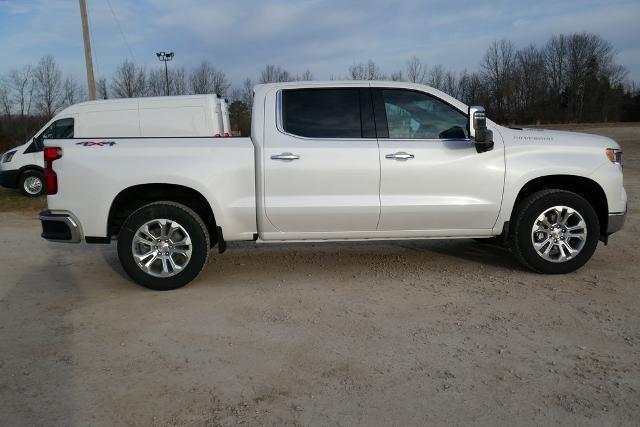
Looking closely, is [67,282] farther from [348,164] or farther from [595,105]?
[595,105]

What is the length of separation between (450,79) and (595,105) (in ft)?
121

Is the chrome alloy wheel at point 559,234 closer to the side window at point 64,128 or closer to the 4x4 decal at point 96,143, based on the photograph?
the 4x4 decal at point 96,143

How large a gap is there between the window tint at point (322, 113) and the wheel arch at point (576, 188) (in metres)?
1.82

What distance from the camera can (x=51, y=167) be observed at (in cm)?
511

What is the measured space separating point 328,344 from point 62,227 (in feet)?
9.46

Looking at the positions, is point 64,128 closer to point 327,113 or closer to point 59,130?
point 59,130

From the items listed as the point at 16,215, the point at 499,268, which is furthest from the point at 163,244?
the point at 16,215

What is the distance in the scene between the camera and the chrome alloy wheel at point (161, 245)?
518 centimetres

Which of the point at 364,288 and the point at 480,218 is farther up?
the point at 480,218

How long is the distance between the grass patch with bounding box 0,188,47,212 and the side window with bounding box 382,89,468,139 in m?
9.17

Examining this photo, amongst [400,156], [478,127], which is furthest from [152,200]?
[478,127]

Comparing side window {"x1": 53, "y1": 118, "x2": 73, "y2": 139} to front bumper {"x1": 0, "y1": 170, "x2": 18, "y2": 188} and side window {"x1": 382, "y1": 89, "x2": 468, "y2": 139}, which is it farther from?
side window {"x1": 382, "y1": 89, "x2": 468, "y2": 139}

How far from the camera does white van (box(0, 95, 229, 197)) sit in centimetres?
1112

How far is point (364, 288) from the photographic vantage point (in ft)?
17.2
